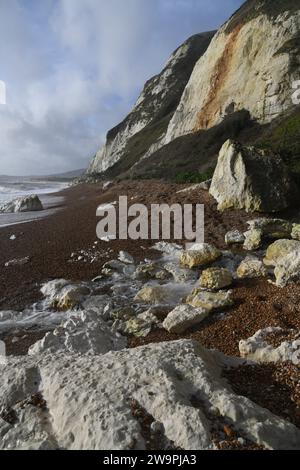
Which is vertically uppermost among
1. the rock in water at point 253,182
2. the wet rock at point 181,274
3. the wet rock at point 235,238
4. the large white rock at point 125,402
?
the rock in water at point 253,182

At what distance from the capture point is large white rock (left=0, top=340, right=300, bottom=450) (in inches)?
134

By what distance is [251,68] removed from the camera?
40.0 meters

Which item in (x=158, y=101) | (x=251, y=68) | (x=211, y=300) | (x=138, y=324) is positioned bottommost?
(x=138, y=324)

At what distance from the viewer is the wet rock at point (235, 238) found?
12.9 metres

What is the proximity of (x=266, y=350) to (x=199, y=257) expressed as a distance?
5.96 metres

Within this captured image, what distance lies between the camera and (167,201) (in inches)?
721

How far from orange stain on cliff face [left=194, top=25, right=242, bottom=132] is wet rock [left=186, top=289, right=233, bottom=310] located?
132 feet

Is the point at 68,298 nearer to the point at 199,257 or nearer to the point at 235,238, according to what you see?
the point at 199,257

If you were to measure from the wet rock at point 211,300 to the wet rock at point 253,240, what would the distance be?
166 inches

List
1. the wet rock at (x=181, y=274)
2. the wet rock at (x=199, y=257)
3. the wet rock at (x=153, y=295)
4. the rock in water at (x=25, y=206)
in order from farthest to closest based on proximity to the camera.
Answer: the rock in water at (x=25, y=206) → the wet rock at (x=199, y=257) → the wet rock at (x=181, y=274) → the wet rock at (x=153, y=295)

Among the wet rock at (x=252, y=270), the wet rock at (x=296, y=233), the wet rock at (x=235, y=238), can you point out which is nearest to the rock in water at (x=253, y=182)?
the wet rock at (x=235, y=238)

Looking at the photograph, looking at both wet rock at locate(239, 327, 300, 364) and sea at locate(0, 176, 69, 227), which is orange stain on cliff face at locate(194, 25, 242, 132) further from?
wet rock at locate(239, 327, 300, 364)

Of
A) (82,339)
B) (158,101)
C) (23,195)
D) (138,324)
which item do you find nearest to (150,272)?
(138,324)

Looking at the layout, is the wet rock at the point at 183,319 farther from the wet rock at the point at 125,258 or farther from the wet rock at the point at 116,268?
the wet rock at the point at 125,258
